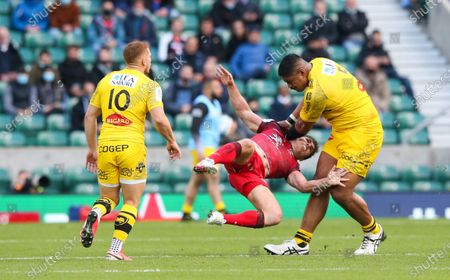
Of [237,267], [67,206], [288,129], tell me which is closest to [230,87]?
[288,129]

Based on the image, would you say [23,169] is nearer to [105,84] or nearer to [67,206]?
[67,206]

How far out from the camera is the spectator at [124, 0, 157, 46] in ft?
73.2

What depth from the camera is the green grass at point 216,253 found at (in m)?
9.88

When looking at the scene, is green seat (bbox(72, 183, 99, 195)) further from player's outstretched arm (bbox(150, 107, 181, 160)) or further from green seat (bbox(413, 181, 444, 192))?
player's outstretched arm (bbox(150, 107, 181, 160))

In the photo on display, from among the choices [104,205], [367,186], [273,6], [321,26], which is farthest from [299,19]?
[104,205]

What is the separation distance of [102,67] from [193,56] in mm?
1722

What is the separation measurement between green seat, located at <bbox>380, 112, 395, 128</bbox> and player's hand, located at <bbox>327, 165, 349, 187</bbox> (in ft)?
35.9

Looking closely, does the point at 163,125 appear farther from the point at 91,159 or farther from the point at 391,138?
the point at 391,138

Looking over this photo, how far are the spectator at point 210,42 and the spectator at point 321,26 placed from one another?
1.87 meters

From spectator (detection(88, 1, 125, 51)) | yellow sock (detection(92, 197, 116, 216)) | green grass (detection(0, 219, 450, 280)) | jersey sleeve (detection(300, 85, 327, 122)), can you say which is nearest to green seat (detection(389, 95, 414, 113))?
green grass (detection(0, 219, 450, 280))

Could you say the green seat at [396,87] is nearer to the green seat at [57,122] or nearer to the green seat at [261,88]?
the green seat at [261,88]

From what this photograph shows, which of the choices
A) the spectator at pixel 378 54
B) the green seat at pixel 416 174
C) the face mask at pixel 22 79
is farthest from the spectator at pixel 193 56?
the green seat at pixel 416 174

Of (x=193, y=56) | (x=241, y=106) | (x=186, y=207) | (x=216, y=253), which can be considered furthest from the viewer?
(x=193, y=56)

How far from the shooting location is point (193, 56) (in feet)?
71.4
